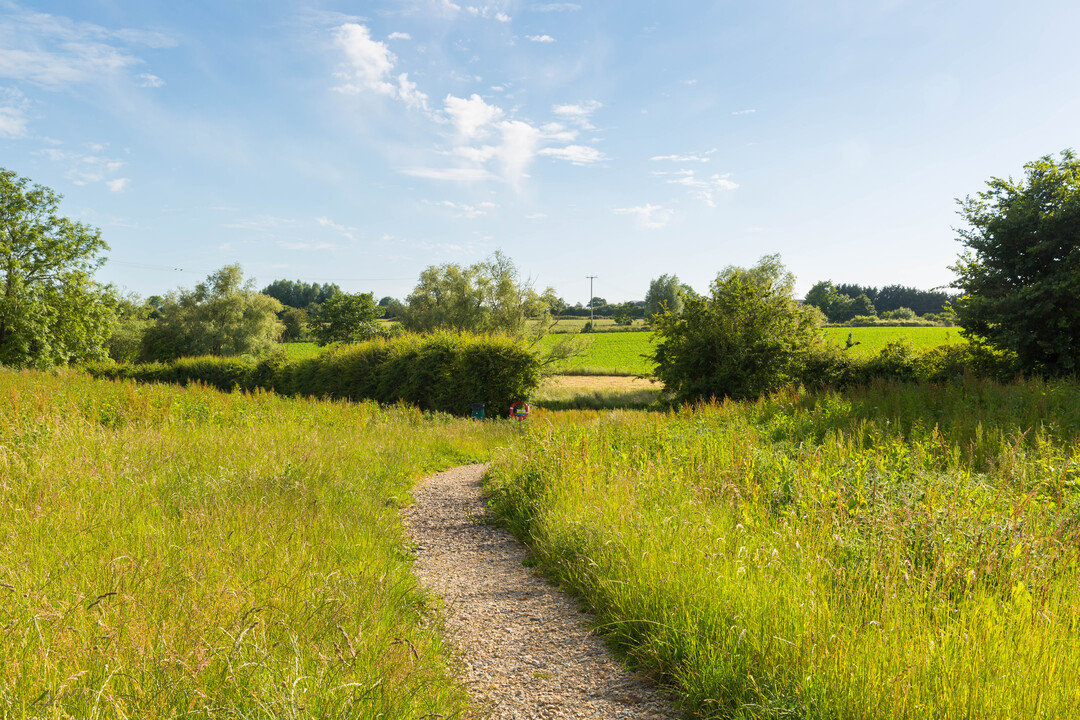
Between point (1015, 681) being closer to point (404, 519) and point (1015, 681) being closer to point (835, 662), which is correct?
point (835, 662)

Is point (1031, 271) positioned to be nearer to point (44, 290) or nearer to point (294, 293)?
point (44, 290)

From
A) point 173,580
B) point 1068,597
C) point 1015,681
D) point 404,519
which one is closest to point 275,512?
point 173,580

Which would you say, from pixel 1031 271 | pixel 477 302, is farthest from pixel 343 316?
pixel 1031 271

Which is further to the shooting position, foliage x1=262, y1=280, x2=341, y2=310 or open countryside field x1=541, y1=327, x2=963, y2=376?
foliage x1=262, y1=280, x2=341, y2=310

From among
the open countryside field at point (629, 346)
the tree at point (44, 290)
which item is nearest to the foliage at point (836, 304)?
the open countryside field at point (629, 346)

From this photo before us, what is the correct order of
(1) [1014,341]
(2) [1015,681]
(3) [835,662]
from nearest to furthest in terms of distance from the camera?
(2) [1015,681] < (3) [835,662] < (1) [1014,341]

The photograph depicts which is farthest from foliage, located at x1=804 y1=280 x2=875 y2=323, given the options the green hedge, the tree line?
the green hedge

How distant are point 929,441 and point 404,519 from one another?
6964 mm

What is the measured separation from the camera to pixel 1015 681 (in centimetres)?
266

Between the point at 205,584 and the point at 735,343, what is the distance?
19.5 m

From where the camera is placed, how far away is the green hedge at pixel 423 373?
72.1 feet

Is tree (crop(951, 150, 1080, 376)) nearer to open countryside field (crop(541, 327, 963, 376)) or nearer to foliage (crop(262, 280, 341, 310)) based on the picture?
open countryside field (crop(541, 327, 963, 376))

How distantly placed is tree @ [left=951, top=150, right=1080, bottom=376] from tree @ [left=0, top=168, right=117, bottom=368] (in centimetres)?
4016

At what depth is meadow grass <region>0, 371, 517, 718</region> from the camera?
2461mm
